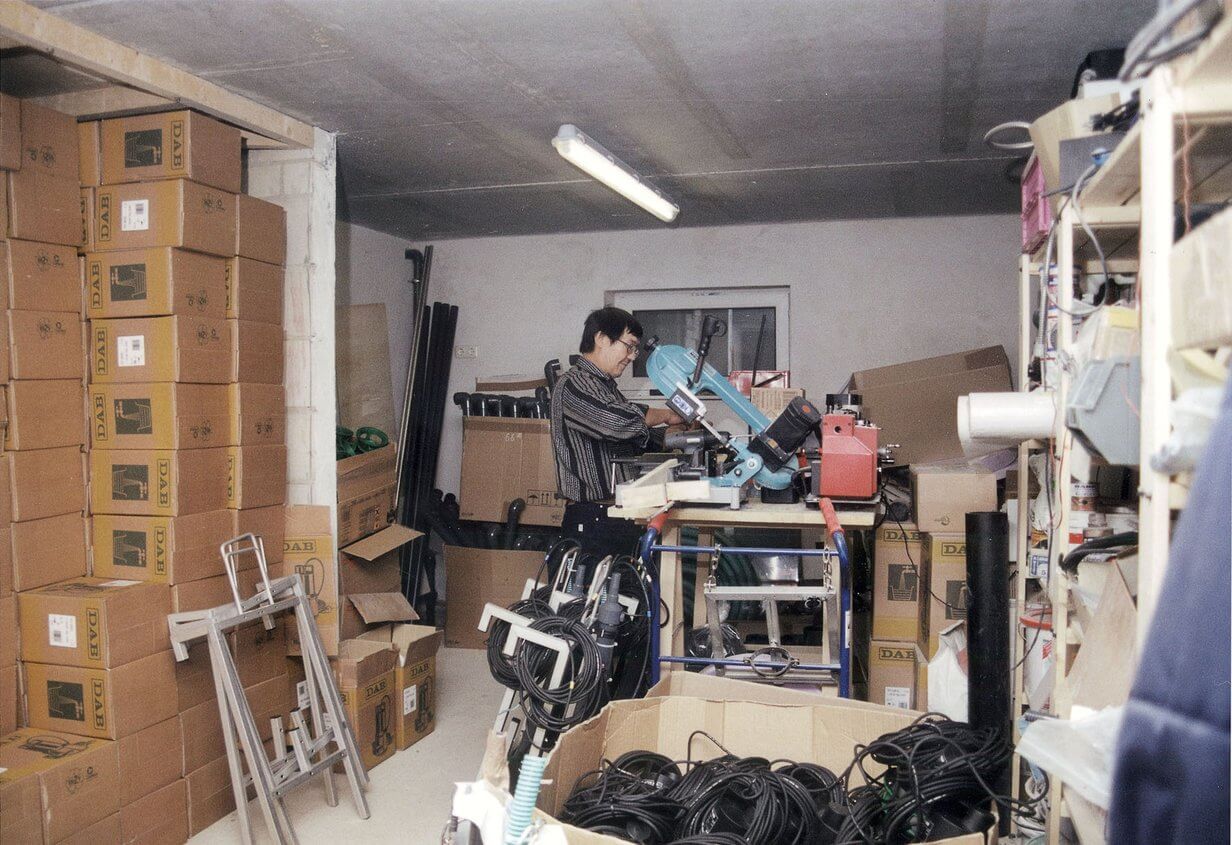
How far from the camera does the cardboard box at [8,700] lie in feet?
9.09

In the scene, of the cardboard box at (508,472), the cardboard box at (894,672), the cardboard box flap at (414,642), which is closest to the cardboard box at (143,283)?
the cardboard box flap at (414,642)

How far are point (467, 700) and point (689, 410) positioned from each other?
191cm

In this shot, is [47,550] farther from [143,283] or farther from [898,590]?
A: [898,590]

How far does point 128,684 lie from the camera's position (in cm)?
276

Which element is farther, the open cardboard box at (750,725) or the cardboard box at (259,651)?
the cardboard box at (259,651)

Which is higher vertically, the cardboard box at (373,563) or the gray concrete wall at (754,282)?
the gray concrete wall at (754,282)

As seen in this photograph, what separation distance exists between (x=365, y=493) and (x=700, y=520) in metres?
1.66

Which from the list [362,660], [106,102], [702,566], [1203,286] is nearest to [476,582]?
[362,660]

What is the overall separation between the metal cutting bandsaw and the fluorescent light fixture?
0.79 metres

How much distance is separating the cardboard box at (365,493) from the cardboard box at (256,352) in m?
0.59

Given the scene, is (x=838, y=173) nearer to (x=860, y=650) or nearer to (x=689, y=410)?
(x=689, y=410)

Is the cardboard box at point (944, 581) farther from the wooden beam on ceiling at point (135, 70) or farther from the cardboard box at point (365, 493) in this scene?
the wooden beam on ceiling at point (135, 70)

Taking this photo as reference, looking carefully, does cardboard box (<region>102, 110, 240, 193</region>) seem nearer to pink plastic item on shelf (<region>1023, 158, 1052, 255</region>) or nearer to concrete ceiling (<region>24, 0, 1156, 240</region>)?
concrete ceiling (<region>24, 0, 1156, 240</region>)

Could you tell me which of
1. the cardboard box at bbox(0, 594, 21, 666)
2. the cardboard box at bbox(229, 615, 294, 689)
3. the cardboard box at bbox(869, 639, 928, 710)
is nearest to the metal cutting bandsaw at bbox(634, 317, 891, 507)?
the cardboard box at bbox(869, 639, 928, 710)
